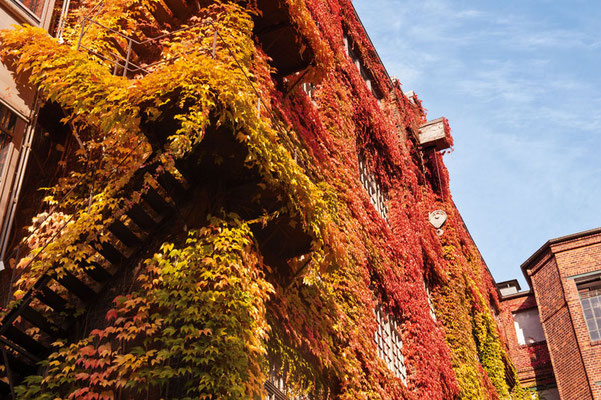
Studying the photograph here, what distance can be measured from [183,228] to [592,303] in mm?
25553

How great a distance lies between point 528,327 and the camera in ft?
111

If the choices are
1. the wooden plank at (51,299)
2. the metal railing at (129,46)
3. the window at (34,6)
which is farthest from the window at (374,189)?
the wooden plank at (51,299)

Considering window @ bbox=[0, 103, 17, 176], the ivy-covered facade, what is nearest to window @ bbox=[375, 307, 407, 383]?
the ivy-covered facade

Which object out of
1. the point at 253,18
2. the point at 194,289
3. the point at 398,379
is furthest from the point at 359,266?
the point at 194,289

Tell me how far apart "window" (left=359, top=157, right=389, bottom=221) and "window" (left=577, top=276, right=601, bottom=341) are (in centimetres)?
1453

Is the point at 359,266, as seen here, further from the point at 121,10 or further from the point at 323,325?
the point at 121,10

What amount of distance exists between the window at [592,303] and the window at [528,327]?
3.28 meters

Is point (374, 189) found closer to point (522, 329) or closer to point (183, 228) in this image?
point (183, 228)

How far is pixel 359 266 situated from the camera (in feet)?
46.8

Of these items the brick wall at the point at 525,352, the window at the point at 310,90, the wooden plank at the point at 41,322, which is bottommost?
the wooden plank at the point at 41,322

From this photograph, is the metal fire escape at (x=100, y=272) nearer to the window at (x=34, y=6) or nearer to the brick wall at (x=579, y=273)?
the window at (x=34, y=6)

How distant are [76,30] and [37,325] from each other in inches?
204

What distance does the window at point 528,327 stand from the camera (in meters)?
33.4

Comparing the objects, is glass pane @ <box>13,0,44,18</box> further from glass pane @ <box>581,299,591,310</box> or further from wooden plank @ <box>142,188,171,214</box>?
glass pane @ <box>581,299,591,310</box>
